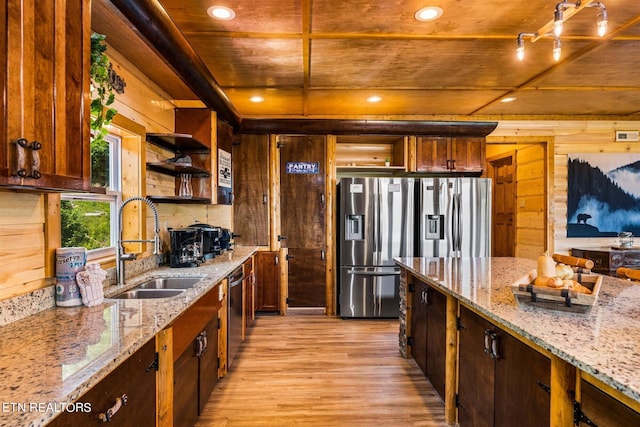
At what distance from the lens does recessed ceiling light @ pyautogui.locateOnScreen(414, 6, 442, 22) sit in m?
2.25

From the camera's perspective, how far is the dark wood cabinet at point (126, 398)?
972mm

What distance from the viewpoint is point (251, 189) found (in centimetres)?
449

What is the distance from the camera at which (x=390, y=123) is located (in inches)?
175

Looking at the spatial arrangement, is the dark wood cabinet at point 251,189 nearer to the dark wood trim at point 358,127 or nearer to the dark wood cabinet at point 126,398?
the dark wood trim at point 358,127

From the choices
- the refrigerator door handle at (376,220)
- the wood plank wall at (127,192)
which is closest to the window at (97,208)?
the wood plank wall at (127,192)

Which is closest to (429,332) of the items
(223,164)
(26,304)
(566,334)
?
(566,334)

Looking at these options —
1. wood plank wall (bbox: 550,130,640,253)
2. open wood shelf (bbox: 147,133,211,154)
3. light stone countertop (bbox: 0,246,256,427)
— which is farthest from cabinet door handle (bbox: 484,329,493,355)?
wood plank wall (bbox: 550,130,640,253)

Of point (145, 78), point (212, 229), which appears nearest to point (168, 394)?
point (212, 229)

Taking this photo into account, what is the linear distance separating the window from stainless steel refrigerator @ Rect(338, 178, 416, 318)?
249cm

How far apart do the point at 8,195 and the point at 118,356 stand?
926 mm

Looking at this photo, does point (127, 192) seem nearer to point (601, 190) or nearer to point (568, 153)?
point (568, 153)

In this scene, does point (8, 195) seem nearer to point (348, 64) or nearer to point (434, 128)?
point (348, 64)

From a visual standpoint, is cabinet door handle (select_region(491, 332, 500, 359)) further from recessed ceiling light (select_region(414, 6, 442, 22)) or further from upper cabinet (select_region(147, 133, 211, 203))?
upper cabinet (select_region(147, 133, 211, 203))

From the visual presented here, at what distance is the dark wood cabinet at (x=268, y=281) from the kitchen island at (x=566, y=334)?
7.89 feet
